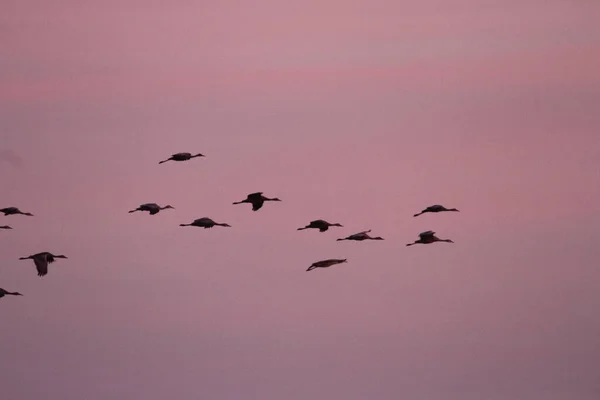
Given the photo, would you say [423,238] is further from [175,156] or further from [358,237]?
[175,156]

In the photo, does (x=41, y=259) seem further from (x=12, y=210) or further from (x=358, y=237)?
(x=358, y=237)

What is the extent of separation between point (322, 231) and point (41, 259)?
1355cm

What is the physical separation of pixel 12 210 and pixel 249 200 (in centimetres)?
1164

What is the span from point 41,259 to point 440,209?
63.1 ft

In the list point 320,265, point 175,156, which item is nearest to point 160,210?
point 175,156

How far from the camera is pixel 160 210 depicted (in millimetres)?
144500

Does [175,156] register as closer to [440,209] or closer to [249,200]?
[249,200]

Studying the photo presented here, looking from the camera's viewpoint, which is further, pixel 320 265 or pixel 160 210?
pixel 160 210

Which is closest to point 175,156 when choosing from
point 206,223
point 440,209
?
point 206,223

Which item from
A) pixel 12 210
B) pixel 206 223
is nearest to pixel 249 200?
pixel 206 223

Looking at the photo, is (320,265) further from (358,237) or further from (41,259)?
(41,259)

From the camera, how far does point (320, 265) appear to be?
133 m

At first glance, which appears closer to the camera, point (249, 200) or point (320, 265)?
point (320, 265)

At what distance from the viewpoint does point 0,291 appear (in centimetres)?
14050
